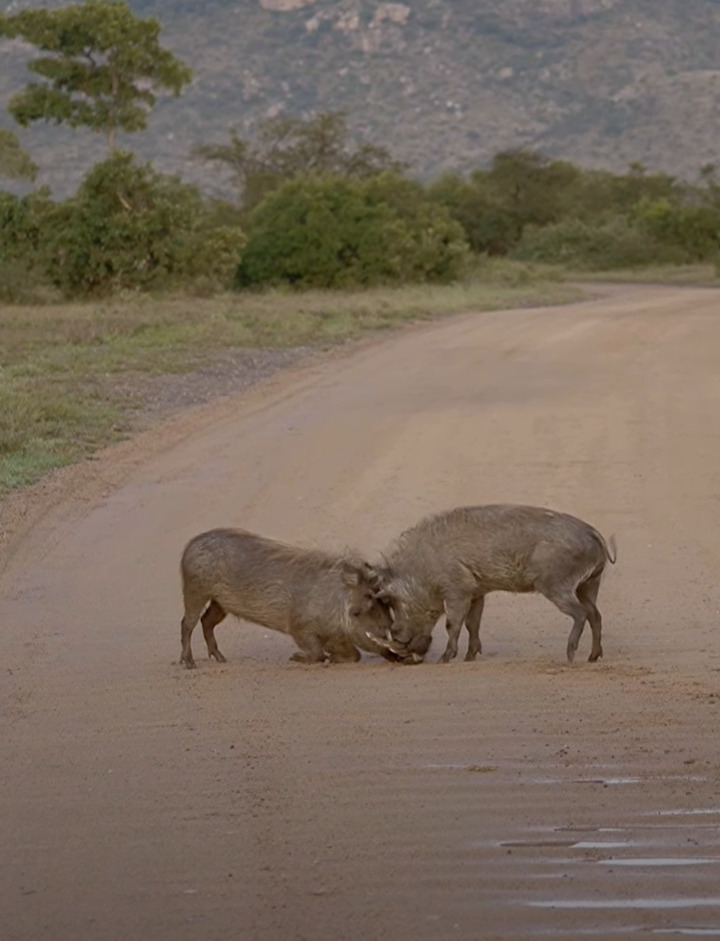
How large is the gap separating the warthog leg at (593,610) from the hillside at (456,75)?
2890 inches

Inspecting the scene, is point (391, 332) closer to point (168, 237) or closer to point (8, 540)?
point (168, 237)

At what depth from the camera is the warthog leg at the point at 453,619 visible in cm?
734

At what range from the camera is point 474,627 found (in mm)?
7512

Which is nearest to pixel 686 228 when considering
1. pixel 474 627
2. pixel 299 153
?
pixel 299 153

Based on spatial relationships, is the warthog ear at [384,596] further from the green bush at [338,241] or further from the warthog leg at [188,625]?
the green bush at [338,241]

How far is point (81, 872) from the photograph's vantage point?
456 centimetres

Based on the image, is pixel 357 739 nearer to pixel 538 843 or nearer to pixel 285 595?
pixel 538 843

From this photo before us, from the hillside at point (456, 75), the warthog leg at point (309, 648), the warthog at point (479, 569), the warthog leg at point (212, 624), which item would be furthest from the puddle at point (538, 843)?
the hillside at point (456, 75)

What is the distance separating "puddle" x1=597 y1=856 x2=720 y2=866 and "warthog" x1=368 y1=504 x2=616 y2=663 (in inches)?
108

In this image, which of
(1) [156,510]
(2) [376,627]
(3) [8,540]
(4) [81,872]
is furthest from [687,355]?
(4) [81,872]

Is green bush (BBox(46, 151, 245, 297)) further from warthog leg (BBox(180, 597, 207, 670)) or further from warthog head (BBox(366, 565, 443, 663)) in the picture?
warthog head (BBox(366, 565, 443, 663))

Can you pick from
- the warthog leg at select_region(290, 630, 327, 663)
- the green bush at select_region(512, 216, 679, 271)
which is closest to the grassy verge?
the warthog leg at select_region(290, 630, 327, 663)

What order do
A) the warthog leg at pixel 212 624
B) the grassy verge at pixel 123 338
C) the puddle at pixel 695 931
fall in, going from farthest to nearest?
1. the grassy verge at pixel 123 338
2. the warthog leg at pixel 212 624
3. the puddle at pixel 695 931

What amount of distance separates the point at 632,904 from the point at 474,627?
11.1 feet
